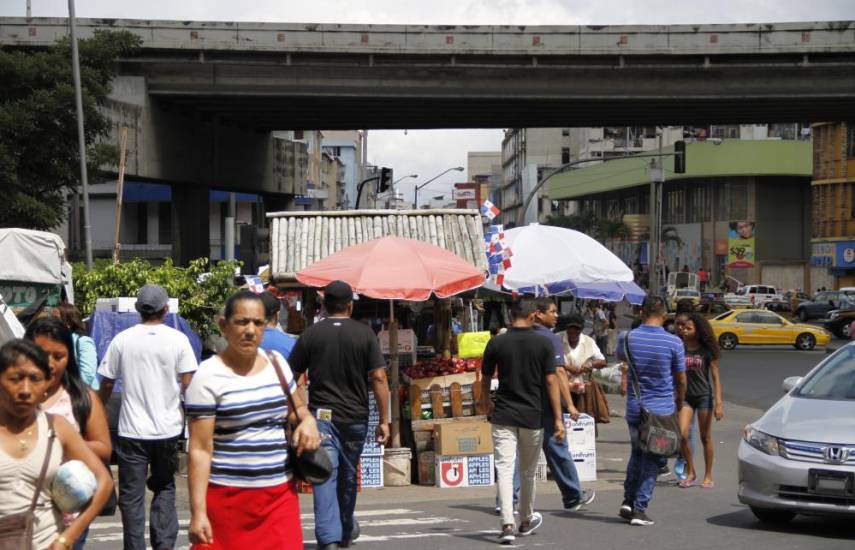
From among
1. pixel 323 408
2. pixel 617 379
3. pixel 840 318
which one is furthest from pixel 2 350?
pixel 840 318

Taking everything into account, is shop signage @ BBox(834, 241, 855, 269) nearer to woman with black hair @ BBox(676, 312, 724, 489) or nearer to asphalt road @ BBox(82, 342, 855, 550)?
asphalt road @ BBox(82, 342, 855, 550)

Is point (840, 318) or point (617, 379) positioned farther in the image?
point (840, 318)

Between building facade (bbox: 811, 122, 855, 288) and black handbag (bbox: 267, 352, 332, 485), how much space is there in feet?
208

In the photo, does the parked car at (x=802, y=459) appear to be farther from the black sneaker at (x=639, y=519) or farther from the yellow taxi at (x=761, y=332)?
the yellow taxi at (x=761, y=332)

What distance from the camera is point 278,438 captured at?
5.79 metres

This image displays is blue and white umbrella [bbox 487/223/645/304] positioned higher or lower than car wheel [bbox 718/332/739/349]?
higher

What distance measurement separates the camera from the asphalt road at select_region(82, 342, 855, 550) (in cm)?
941

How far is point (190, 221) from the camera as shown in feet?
155

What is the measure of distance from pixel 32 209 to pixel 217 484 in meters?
24.3

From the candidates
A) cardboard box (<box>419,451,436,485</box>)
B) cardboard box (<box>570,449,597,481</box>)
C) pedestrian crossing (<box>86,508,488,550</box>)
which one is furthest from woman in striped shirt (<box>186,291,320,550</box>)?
cardboard box (<box>570,449,597,481</box>)

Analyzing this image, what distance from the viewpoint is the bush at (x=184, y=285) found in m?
16.0

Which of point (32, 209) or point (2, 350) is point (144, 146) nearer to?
point (32, 209)

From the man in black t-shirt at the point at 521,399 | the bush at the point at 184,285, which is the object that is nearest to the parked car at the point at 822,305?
the bush at the point at 184,285

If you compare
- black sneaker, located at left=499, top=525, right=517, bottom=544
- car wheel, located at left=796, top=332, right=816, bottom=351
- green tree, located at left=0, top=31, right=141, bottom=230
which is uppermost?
green tree, located at left=0, top=31, right=141, bottom=230
